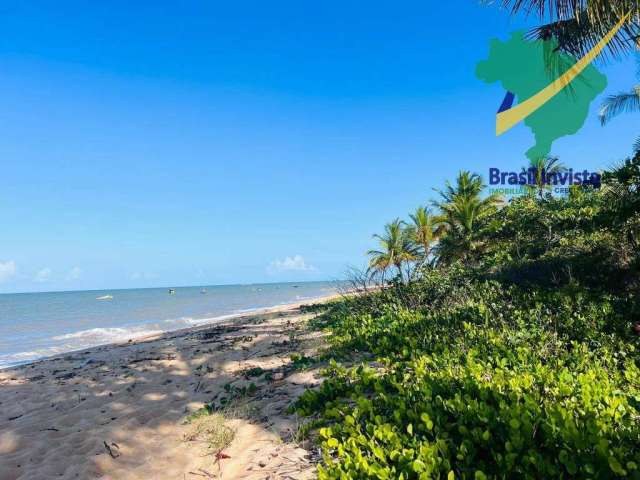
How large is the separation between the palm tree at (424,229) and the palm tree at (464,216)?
1.25 meters

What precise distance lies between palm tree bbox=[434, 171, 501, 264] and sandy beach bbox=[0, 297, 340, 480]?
14.3 metres

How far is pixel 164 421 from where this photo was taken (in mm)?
4852

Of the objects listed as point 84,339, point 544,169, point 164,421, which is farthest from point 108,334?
point 544,169

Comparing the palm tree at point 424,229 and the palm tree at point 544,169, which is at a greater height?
the palm tree at point 544,169

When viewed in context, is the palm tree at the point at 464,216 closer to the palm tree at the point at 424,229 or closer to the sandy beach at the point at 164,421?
the palm tree at the point at 424,229

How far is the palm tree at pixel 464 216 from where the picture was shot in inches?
798

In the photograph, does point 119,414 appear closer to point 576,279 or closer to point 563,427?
point 563,427

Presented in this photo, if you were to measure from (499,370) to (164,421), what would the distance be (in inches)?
165

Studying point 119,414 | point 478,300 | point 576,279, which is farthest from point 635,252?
point 119,414

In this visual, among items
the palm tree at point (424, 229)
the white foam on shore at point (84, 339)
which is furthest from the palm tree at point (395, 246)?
the white foam on shore at point (84, 339)

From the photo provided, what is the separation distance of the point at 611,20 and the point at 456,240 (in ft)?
42.3

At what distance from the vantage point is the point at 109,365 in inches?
373

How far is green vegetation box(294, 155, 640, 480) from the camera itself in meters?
2.62

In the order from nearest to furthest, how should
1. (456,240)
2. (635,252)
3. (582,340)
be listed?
(582,340)
(635,252)
(456,240)
